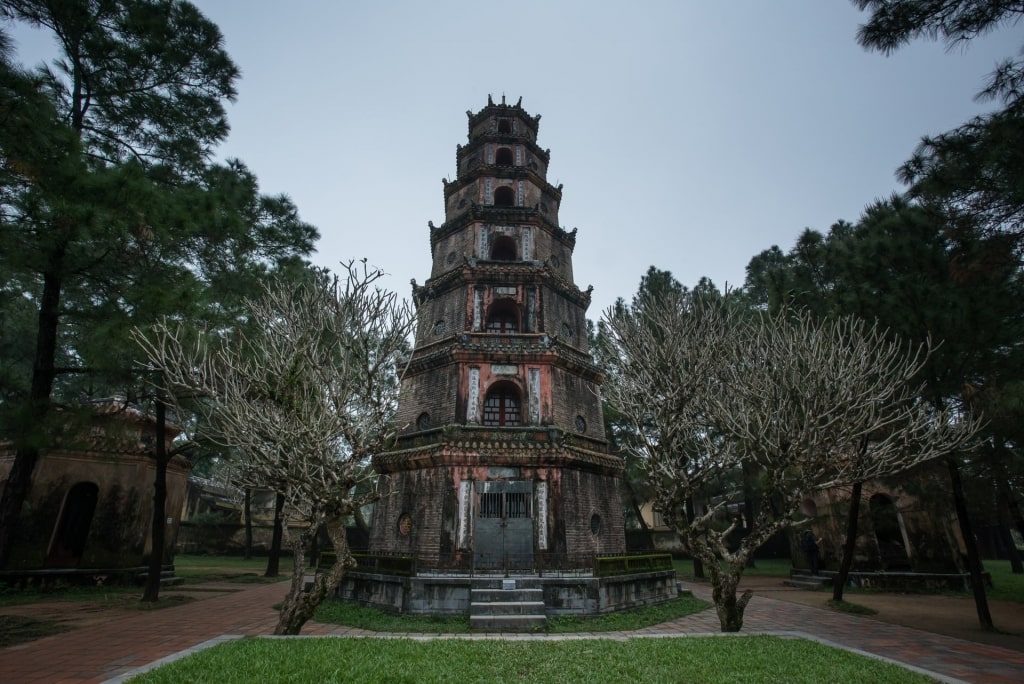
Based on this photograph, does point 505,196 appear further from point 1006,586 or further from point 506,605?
point 1006,586

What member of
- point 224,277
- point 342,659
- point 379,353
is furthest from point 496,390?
point 342,659

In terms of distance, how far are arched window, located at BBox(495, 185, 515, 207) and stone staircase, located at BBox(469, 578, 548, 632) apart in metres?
14.4

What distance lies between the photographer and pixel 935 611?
1454 centimetres

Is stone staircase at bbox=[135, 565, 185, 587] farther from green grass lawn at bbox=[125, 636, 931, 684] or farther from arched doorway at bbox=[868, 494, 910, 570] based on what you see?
arched doorway at bbox=[868, 494, 910, 570]

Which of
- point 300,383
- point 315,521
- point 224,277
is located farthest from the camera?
point 224,277

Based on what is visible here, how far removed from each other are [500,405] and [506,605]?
717 cm

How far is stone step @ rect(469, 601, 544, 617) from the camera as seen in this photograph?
40.2ft

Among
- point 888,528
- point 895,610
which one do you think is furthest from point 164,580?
point 888,528

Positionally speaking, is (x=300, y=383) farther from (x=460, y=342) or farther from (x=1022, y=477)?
(x=1022, y=477)

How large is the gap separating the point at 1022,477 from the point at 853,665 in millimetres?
8234

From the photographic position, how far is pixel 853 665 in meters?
7.35

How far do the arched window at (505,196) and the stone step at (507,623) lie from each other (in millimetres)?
15341

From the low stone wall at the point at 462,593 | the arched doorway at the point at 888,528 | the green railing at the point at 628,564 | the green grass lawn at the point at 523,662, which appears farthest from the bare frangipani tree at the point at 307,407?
the arched doorway at the point at 888,528

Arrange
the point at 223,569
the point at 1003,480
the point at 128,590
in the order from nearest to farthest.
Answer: the point at 1003,480 < the point at 128,590 < the point at 223,569
